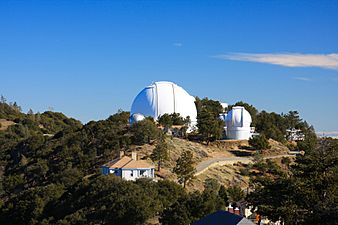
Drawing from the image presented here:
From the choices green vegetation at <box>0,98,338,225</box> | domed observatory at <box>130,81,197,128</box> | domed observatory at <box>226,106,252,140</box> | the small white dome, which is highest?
domed observatory at <box>130,81,197,128</box>

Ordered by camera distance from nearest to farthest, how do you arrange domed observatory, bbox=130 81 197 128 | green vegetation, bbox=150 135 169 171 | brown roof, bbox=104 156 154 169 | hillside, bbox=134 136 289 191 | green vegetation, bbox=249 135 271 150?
1. brown roof, bbox=104 156 154 169
2. green vegetation, bbox=150 135 169 171
3. hillside, bbox=134 136 289 191
4. green vegetation, bbox=249 135 271 150
5. domed observatory, bbox=130 81 197 128

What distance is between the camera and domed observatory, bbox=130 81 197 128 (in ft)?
249

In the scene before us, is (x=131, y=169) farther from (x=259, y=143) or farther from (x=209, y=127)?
(x=259, y=143)

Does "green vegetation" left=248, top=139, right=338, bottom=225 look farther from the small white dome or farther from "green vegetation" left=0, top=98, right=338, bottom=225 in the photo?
the small white dome

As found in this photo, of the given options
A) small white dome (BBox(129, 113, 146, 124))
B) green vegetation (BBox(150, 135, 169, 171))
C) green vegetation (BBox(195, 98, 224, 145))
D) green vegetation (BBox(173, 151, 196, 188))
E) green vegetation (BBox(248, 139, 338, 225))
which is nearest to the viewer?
green vegetation (BBox(248, 139, 338, 225))

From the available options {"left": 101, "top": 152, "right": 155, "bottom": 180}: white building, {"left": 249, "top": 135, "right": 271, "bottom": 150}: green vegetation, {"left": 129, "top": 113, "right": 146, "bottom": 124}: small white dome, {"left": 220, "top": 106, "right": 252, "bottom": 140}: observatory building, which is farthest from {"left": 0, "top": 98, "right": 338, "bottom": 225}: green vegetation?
{"left": 249, "top": 135, "right": 271, "bottom": 150}: green vegetation

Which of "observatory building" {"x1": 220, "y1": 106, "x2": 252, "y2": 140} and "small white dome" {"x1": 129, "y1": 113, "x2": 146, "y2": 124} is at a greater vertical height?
"small white dome" {"x1": 129, "y1": 113, "x2": 146, "y2": 124}

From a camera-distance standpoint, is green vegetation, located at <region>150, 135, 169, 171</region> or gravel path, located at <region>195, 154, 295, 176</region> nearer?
green vegetation, located at <region>150, 135, 169, 171</region>

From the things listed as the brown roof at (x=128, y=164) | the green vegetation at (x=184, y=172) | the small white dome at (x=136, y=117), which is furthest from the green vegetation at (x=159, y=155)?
the small white dome at (x=136, y=117)

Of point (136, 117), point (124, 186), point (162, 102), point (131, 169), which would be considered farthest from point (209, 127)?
point (124, 186)

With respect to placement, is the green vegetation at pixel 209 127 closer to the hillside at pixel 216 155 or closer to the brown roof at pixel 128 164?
the hillside at pixel 216 155

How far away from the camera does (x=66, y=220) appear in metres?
38.7

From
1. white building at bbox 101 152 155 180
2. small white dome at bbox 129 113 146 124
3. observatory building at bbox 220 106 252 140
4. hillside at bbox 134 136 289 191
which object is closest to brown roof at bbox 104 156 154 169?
white building at bbox 101 152 155 180

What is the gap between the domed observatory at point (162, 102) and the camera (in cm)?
7581
